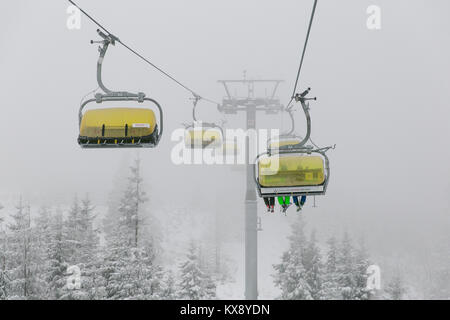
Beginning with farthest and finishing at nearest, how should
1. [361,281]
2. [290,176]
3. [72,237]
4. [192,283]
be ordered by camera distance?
[192,283] → [361,281] → [72,237] → [290,176]

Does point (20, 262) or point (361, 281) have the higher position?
point (20, 262)

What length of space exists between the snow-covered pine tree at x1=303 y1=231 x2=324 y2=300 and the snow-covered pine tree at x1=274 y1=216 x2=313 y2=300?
0.35m

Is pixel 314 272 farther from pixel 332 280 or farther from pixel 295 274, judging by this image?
pixel 295 274

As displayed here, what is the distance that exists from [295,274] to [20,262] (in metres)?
16.1

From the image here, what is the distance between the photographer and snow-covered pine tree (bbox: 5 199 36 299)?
15.8 meters

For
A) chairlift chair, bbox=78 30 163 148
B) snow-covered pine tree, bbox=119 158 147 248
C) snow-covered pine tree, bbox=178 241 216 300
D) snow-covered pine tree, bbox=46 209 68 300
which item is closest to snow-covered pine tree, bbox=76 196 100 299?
snow-covered pine tree, bbox=46 209 68 300

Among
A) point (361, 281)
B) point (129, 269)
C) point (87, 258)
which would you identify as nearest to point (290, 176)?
point (129, 269)

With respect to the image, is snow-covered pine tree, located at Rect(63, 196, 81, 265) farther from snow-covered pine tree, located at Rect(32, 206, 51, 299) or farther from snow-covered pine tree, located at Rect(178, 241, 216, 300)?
snow-covered pine tree, located at Rect(178, 241, 216, 300)

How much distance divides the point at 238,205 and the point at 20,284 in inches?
2049

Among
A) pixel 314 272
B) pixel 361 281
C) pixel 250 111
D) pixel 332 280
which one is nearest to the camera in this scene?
pixel 250 111

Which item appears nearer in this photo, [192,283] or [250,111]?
[250,111]

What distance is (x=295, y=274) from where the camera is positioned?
20.9 metres
